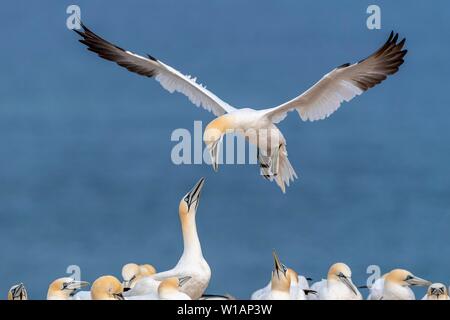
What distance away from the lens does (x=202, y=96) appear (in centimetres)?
1639

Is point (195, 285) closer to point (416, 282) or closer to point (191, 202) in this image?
point (191, 202)

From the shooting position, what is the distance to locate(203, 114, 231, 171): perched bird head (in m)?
14.9

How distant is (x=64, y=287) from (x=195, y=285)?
1.25m

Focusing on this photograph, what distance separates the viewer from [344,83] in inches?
595

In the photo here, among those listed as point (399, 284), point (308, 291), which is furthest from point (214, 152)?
point (399, 284)

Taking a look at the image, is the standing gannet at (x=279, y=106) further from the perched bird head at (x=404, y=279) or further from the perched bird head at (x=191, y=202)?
the perched bird head at (x=404, y=279)

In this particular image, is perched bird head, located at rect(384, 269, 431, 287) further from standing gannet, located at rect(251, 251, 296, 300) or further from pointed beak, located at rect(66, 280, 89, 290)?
pointed beak, located at rect(66, 280, 89, 290)

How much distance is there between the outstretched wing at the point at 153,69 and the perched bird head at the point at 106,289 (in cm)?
456

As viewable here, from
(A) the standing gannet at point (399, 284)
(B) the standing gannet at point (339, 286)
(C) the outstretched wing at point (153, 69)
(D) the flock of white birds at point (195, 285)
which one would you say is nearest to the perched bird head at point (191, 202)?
(D) the flock of white birds at point (195, 285)

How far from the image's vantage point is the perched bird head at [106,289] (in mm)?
11961

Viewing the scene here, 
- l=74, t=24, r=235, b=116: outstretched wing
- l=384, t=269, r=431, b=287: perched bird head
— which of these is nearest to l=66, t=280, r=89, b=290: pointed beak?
l=384, t=269, r=431, b=287: perched bird head

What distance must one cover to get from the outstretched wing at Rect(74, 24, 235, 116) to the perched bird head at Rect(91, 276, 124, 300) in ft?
15.0

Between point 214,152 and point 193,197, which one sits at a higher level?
point 214,152
